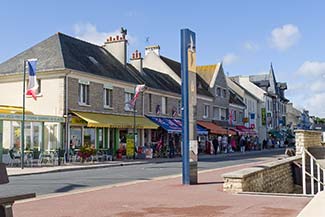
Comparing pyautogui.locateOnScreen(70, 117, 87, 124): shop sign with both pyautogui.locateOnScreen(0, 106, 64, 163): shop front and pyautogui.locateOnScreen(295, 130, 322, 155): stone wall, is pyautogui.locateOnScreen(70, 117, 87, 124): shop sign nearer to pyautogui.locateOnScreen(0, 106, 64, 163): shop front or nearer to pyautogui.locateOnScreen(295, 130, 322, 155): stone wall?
pyautogui.locateOnScreen(0, 106, 64, 163): shop front

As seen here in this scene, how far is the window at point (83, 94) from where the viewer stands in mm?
27631

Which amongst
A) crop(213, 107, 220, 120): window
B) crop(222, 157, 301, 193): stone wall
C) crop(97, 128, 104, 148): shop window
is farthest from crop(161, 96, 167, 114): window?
crop(222, 157, 301, 193): stone wall

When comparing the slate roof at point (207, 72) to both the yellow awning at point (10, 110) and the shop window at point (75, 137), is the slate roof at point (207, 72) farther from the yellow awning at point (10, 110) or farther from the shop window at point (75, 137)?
the yellow awning at point (10, 110)

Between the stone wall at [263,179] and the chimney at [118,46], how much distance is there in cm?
1787

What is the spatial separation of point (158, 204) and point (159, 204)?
0.07 feet

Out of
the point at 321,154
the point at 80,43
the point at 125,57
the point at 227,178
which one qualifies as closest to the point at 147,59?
the point at 125,57

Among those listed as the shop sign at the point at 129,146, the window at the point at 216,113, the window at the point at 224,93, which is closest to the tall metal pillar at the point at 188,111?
the shop sign at the point at 129,146

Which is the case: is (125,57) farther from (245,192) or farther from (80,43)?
(245,192)

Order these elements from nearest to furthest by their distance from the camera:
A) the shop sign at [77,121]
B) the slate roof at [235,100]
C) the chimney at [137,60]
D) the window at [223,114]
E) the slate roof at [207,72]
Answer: the shop sign at [77,121]
the chimney at [137,60]
the slate roof at [207,72]
the window at [223,114]
the slate roof at [235,100]

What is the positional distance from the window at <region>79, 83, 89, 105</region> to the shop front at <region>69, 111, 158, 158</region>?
803 millimetres

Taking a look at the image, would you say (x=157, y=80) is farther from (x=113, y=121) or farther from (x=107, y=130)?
(x=113, y=121)

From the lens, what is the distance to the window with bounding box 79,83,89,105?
1088 inches

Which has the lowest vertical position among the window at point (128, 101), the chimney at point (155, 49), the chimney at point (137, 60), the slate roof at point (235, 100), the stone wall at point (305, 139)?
the stone wall at point (305, 139)

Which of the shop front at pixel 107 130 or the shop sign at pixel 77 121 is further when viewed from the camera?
the shop front at pixel 107 130
